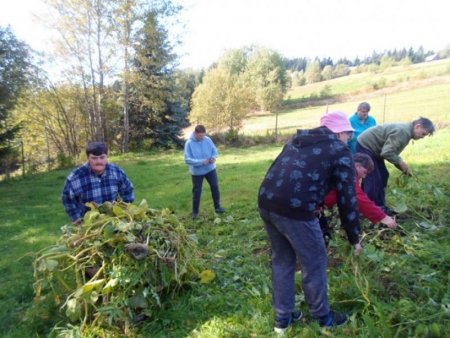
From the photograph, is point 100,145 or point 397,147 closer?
point 100,145

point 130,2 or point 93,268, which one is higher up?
point 130,2

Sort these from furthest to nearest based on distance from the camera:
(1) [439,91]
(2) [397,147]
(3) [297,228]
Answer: (1) [439,91] → (2) [397,147] → (3) [297,228]

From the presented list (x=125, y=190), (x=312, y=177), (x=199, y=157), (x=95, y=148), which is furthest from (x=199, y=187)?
(x=312, y=177)

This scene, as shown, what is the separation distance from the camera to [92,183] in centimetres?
379

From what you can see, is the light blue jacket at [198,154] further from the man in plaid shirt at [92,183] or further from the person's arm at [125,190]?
the man in plaid shirt at [92,183]

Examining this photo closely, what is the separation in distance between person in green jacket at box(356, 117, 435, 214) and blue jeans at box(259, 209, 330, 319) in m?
2.38

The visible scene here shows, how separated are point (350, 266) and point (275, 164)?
1477 mm

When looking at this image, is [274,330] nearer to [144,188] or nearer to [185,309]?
[185,309]

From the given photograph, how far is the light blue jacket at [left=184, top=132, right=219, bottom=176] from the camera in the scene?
647 centimetres

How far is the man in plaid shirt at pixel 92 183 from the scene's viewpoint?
364 centimetres

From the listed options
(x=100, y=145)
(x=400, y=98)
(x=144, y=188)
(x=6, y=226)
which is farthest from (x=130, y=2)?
(x=400, y=98)

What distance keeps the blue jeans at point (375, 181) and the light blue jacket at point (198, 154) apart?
8.25 ft

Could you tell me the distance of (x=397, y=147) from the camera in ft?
15.0

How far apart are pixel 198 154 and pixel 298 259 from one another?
4.05 meters
